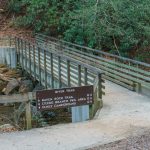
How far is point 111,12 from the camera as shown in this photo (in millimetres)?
22844

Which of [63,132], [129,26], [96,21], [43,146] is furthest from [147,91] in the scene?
[129,26]

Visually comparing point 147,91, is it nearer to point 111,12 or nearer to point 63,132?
point 63,132

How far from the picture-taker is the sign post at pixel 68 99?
995 centimetres

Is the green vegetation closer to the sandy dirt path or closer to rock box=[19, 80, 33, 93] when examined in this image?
rock box=[19, 80, 33, 93]

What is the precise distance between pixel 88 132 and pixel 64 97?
3.83 ft

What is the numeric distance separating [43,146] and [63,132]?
982 mm

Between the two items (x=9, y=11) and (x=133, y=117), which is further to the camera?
(x=9, y=11)

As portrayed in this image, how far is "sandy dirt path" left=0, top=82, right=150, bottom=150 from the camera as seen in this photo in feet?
28.3

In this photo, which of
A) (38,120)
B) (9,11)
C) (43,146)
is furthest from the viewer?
(9,11)

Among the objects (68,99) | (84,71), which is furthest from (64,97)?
(84,71)

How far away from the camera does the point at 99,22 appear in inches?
875

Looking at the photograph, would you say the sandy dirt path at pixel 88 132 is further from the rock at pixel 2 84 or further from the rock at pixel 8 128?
the rock at pixel 2 84

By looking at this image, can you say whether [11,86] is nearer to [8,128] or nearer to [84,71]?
[84,71]

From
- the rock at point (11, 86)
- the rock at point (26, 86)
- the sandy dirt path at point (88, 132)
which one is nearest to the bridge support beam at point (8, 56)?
the rock at point (26, 86)
